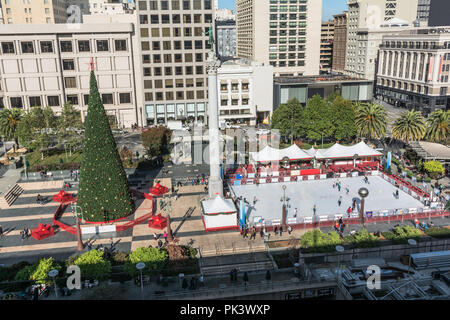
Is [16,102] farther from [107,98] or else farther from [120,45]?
[120,45]

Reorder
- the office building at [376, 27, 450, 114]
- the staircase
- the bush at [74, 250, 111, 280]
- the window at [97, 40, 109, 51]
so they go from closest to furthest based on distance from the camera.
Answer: the bush at [74, 250, 111, 280]
the staircase
the window at [97, 40, 109, 51]
the office building at [376, 27, 450, 114]

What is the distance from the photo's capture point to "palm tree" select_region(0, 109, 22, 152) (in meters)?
62.0

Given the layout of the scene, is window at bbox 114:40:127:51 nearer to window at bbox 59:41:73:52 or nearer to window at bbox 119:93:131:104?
window at bbox 59:41:73:52

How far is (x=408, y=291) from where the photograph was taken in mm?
26109

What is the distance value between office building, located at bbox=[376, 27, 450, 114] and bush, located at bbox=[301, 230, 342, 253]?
71.6m

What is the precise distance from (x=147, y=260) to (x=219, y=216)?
411 inches

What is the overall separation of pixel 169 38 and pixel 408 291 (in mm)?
66826

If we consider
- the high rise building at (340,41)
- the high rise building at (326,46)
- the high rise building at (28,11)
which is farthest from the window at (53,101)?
the high rise building at (326,46)

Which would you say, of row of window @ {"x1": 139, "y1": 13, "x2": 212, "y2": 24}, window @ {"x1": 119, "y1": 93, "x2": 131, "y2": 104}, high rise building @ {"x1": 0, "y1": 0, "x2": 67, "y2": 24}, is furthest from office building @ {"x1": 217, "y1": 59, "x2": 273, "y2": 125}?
high rise building @ {"x1": 0, "y1": 0, "x2": 67, "y2": 24}

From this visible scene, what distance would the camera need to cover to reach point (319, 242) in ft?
99.3

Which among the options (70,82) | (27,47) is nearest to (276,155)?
(70,82)

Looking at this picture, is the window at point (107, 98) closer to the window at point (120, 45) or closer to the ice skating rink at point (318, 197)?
the window at point (120, 45)

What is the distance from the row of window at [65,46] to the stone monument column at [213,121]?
45002mm
